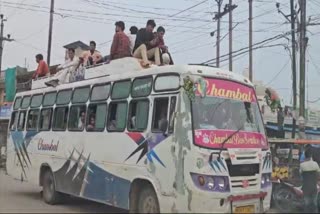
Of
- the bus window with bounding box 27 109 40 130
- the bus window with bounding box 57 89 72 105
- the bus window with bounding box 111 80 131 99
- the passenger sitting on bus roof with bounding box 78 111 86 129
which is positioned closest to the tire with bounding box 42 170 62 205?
the bus window with bounding box 27 109 40 130

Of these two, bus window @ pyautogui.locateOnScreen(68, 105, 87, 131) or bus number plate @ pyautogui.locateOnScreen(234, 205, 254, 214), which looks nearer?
bus number plate @ pyautogui.locateOnScreen(234, 205, 254, 214)

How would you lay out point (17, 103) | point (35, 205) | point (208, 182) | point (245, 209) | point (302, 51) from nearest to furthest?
1. point (208, 182)
2. point (245, 209)
3. point (35, 205)
4. point (17, 103)
5. point (302, 51)

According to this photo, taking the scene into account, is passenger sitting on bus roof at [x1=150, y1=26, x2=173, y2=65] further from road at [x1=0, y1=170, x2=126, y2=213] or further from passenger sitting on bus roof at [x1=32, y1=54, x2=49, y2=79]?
passenger sitting on bus roof at [x1=32, y1=54, x2=49, y2=79]

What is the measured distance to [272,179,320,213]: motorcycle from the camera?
11250 millimetres

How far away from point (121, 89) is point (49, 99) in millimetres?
3724

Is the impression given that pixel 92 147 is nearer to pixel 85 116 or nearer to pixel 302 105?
pixel 85 116

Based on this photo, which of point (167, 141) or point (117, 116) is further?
point (117, 116)

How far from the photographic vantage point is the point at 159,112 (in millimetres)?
8648

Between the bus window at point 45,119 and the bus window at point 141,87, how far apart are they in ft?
13.0

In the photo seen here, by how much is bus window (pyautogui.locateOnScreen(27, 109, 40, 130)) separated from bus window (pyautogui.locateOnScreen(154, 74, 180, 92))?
558cm

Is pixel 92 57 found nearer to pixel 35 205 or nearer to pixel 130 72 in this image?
pixel 130 72

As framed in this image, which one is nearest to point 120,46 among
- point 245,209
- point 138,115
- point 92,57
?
point 92,57

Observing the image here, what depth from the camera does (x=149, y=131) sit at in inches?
343

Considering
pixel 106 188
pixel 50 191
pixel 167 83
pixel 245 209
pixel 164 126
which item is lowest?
pixel 50 191
